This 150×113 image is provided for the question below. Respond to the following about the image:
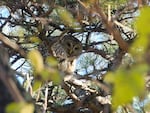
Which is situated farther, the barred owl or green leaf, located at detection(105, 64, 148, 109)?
the barred owl

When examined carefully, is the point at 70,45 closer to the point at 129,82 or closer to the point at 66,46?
the point at 66,46

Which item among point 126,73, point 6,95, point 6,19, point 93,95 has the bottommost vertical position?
point 93,95

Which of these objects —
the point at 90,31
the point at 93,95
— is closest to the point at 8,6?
the point at 90,31

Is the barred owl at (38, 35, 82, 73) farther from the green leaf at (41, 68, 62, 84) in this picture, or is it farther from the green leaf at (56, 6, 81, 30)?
the green leaf at (41, 68, 62, 84)

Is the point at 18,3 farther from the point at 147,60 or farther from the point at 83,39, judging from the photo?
the point at 147,60

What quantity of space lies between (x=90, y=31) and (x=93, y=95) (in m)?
0.36

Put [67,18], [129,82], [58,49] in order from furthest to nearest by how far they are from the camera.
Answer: [58,49] → [67,18] → [129,82]

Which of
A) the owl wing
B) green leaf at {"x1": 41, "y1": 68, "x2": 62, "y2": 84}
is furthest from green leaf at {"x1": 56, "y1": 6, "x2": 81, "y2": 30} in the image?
the owl wing

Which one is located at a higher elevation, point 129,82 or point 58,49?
point 129,82

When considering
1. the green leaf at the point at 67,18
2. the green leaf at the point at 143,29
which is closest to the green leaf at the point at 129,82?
the green leaf at the point at 143,29

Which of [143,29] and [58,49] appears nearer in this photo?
[143,29]

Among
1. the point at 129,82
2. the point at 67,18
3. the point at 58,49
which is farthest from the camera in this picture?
the point at 58,49

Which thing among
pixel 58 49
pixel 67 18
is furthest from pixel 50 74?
pixel 58 49

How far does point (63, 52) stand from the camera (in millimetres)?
2123
